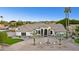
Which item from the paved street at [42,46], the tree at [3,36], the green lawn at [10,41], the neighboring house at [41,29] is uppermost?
the neighboring house at [41,29]

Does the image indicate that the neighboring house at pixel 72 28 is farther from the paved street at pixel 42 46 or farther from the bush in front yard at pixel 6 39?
the bush in front yard at pixel 6 39

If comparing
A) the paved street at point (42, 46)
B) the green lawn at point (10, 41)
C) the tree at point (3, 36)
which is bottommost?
the paved street at point (42, 46)

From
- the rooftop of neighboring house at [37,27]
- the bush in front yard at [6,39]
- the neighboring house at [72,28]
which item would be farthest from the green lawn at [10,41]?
the neighboring house at [72,28]

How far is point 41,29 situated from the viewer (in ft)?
10.0

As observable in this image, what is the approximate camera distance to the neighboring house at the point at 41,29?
306 cm

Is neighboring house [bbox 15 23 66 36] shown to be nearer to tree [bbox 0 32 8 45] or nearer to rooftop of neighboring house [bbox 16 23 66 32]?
rooftop of neighboring house [bbox 16 23 66 32]

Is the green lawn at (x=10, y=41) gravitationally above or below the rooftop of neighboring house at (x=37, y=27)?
below

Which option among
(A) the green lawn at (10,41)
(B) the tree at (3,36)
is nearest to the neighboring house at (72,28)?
(A) the green lawn at (10,41)

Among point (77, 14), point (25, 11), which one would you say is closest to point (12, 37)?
point (25, 11)

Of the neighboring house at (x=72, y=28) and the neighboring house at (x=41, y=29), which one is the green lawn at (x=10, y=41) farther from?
the neighboring house at (x=72, y=28)
